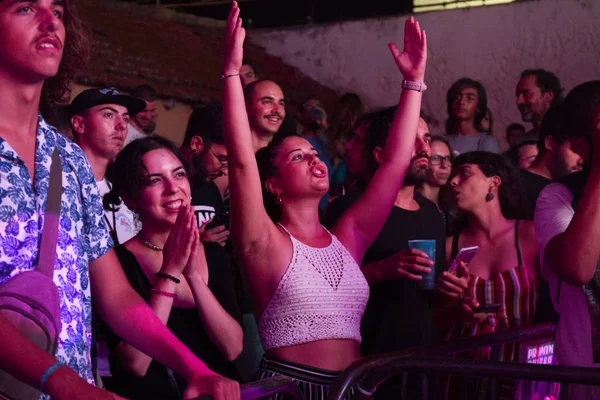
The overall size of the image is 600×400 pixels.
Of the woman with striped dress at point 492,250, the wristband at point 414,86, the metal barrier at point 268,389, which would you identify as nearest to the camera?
the metal barrier at point 268,389

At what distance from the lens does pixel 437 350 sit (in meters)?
2.46

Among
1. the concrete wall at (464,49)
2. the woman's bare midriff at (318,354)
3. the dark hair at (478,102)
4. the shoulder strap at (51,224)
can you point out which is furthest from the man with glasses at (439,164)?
the concrete wall at (464,49)

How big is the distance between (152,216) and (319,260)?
673mm

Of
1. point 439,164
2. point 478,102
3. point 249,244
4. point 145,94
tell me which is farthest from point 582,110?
point 145,94

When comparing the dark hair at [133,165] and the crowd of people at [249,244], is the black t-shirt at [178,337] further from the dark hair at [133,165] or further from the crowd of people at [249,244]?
the dark hair at [133,165]

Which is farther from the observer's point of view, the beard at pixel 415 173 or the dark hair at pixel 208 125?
the dark hair at pixel 208 125

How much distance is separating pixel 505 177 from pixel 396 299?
121 centimetres

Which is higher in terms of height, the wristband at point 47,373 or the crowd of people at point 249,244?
the crowd of people at point 249,244

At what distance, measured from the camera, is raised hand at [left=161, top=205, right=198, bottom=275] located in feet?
8.41

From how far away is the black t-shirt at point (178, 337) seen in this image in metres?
2.89

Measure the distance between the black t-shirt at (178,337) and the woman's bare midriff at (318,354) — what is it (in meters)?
0.25

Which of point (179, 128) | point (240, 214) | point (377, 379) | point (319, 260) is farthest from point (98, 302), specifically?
point (179, 128)

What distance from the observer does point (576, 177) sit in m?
2.83

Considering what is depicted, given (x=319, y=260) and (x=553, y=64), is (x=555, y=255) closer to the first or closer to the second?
(x=319, y=260)
